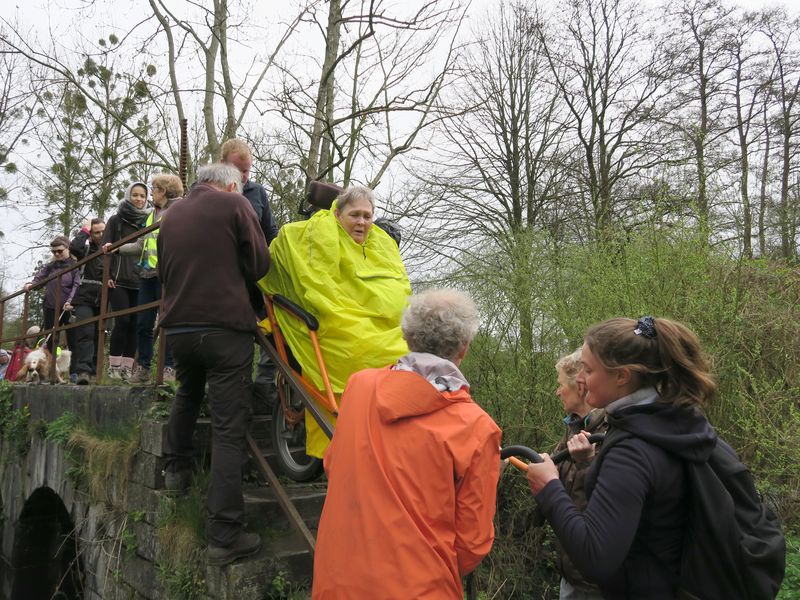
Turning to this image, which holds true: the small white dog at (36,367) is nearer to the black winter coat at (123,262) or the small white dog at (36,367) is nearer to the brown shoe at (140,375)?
the black winter coat at (123,262)

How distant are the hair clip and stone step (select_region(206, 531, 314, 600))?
2.50 metres

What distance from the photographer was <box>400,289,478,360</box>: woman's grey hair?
219cm

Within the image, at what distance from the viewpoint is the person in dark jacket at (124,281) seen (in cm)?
612

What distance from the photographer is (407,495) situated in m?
1.92

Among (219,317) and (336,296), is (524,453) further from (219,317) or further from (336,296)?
(219,317)

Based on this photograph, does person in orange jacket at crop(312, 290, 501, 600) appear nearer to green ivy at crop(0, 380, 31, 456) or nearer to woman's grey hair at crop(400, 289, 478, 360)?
woman's grey hair at crop(400, 289, 478, 360)

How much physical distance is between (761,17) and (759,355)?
1188 centimetres

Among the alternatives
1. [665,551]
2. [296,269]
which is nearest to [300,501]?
[296,269]

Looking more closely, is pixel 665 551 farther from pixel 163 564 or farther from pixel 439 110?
pixel 439 110

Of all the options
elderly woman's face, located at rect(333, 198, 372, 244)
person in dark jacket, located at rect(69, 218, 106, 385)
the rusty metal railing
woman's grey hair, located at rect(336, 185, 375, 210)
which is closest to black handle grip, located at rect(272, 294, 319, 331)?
elderly woman's face, located at rect(333, 198, 372, 244)

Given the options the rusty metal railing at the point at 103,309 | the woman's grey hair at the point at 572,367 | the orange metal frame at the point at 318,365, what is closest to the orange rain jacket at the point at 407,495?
the woman's grey hair at the point at 572,367

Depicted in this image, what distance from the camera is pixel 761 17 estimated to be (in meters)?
13.3

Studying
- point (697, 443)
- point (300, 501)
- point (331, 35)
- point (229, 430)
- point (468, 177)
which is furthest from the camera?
point (468, 177)

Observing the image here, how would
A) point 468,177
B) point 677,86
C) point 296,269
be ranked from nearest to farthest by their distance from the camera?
point 296,269 < point 677,86 < point 468,177
